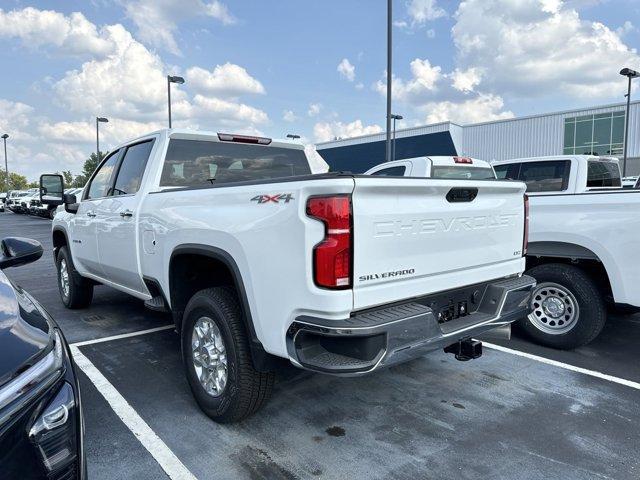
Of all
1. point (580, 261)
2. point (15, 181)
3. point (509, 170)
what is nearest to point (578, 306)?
point (580, 261)

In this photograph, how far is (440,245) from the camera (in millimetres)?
2990

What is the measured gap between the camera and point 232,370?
304cm

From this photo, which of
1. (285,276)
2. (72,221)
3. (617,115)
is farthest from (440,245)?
(617,115)

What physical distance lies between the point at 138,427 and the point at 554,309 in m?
3.86

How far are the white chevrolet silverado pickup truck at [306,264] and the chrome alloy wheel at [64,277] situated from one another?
7.12 ft

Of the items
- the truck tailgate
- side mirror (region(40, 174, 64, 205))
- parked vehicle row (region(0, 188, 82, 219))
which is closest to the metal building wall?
parked vehicle row (region(0, 188, 82, 219))

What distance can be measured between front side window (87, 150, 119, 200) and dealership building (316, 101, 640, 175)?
3318 centimetres

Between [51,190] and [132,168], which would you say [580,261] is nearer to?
[132,168]

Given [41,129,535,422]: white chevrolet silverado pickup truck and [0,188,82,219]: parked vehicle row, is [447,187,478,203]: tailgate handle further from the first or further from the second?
[0,188,82,219]: parked vehicle row

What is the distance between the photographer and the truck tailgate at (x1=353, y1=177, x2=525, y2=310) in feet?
8.39

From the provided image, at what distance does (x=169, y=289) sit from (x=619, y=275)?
374cm

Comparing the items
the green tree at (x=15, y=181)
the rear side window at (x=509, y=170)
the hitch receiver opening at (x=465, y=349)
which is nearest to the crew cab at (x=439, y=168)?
the rear side window at (x=509, y=170)

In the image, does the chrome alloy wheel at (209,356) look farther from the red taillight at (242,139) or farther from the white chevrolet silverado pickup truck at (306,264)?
the red taillight at (242,139)

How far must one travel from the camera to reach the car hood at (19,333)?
1.71 m
